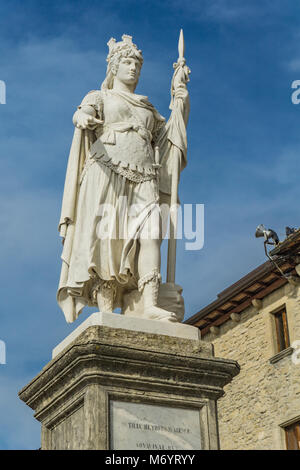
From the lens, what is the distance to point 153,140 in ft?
28.2

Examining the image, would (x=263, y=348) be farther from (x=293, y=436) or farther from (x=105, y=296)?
(x=105, y=296)

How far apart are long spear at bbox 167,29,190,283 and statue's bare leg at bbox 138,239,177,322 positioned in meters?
0.37

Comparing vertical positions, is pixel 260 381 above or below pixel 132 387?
above

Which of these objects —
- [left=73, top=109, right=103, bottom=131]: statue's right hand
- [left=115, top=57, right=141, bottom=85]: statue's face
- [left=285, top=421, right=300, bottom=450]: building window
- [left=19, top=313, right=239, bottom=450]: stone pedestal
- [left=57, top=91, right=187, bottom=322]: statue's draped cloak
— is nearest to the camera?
[left=19, top=313, right=239, bottom=450]: stone pedestal

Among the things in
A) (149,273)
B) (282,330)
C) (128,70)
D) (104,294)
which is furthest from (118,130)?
(282,330)

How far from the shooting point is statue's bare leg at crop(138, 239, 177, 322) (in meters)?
7.61

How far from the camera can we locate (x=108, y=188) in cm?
790

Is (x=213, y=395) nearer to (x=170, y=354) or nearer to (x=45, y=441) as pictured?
(x=170, y=354)

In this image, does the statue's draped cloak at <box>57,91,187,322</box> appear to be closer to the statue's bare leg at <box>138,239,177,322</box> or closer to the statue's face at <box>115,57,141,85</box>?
the statue's bare leg at <box>138,239,177,322</box>

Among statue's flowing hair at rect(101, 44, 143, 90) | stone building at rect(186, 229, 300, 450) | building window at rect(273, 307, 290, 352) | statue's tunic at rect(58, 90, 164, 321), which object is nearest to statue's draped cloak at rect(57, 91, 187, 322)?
statue's tunic at rect(58, 90, 164, 321)

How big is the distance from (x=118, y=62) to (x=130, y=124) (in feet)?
2.47

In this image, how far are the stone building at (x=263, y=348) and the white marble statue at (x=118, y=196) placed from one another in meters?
13.4

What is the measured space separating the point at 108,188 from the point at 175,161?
88 centimetres

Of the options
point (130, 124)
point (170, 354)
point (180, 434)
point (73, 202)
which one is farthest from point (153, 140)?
point (180, 434)
